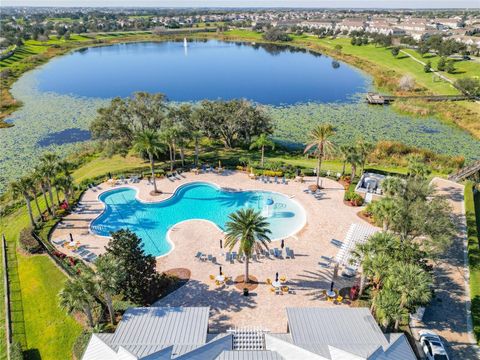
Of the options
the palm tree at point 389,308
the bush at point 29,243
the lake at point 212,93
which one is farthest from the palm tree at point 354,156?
the bush at point 29,243

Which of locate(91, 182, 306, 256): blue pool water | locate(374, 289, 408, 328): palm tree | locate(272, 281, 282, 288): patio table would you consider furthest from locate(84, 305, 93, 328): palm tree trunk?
locate(374, 289, 408, 328): palm tree

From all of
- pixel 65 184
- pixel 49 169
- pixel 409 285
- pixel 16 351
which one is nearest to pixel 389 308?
pixel 409 285

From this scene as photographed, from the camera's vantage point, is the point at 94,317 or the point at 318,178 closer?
the point at 94,317

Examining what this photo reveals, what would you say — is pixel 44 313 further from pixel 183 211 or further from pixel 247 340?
pixel 183 211

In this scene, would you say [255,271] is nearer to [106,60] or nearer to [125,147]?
[125,147]

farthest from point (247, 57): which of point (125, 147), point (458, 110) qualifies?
point (125, 147)

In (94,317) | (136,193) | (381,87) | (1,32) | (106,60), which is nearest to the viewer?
(94,317)

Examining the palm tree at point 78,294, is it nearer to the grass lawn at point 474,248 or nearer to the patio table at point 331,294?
the patio table at point 331,294
